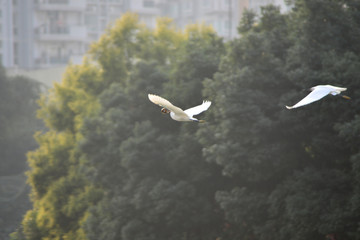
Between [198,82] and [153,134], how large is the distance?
8.32 ft

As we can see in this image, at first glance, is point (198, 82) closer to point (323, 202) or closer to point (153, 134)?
point (153, 134)

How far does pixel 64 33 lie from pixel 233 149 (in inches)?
2023

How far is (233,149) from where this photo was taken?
64.0 ft

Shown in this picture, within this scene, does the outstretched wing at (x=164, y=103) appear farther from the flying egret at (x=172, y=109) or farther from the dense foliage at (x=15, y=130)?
the dense foliage at (x=15, y=130)

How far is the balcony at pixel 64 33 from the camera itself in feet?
220

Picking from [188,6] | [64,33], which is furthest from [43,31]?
[188,6]

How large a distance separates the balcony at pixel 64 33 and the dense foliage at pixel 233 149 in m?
38.8

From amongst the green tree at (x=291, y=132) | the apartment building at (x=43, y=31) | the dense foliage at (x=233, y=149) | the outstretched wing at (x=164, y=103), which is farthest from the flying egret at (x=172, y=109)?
the apartment building at (x=43, y=31)

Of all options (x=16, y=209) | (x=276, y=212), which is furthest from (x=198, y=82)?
(x=16, y=209)

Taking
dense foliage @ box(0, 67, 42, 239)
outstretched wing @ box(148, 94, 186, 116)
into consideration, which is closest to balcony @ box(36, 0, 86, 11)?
dense foliage @ box(0, 67, 42, 239)

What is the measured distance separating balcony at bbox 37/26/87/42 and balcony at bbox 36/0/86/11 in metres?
2.01

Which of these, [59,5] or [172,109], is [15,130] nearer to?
[59,5]

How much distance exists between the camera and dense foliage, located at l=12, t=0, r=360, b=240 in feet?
61.0

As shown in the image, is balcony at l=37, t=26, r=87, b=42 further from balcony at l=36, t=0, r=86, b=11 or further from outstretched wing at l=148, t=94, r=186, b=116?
outstretched wing at l=148, t=94, r=186, b=116
